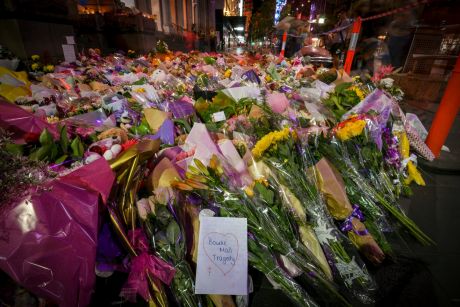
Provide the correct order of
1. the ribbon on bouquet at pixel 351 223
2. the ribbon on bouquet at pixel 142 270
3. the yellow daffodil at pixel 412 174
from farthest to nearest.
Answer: the yellow daffodil at pixel 412 174
the ribbon on bouquet at pixel 351 223
the ribbon on bouquet at pixel 142 270

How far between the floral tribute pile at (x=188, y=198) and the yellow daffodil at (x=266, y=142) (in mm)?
10

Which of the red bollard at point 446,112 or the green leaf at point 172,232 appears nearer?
the green leaf at point 172,232

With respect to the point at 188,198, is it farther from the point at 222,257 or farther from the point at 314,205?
the point at 314,205

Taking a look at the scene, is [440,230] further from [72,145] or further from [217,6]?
[217,6]

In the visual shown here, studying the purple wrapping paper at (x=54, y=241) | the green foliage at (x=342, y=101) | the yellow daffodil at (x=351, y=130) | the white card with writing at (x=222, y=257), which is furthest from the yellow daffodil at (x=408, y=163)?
the purple wrapping paper at (x=54, y=241)

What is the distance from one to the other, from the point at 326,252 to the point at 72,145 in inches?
82.4

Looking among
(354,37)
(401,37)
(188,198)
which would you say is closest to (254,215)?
(188,198)

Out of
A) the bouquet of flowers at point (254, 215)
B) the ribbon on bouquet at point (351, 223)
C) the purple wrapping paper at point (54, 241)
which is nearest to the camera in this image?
the purple wrapping paper at point (54, 241)

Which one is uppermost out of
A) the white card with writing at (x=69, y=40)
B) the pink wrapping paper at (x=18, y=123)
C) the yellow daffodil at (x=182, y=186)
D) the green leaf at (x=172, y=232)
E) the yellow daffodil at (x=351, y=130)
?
the white card with writing at (x=69, y=40)

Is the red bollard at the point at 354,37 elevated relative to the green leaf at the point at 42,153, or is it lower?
elevated

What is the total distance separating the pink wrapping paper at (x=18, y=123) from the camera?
1692 mm

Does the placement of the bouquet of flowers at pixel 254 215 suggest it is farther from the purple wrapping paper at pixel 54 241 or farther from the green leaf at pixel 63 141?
the green leaf at pixel 63 141

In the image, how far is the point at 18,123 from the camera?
1.75 meters

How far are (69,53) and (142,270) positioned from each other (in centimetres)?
682
